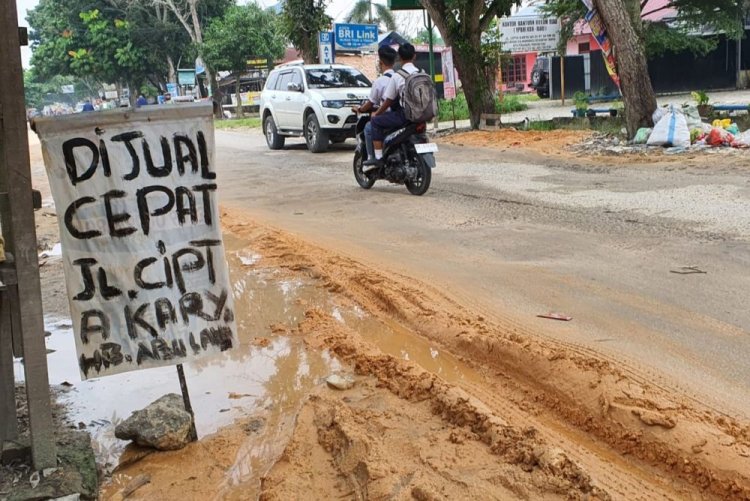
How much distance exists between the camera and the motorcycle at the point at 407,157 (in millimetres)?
9383

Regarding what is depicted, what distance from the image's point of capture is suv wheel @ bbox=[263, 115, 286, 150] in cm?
1785

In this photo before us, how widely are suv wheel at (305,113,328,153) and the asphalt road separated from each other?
11.4 feet

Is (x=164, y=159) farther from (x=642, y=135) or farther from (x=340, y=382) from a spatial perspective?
(x=642, y=135)

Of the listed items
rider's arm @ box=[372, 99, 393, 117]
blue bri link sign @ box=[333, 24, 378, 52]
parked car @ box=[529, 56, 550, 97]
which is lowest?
rider's arm @ box=[372, 99, 393, 117]

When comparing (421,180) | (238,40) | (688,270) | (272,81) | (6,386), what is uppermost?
(238,40)

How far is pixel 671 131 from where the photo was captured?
41.2 feet

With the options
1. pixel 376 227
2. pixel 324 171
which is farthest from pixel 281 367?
pixel 324 171

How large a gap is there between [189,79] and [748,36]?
114 ft

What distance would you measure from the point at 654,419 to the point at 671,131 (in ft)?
34.3

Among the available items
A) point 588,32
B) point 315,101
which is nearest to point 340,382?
point 315,101

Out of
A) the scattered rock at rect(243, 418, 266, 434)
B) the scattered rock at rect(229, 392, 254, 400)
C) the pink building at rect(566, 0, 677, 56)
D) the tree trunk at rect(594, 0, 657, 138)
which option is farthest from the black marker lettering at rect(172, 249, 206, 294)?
the pink building at rect(566, 0, 677, 56)

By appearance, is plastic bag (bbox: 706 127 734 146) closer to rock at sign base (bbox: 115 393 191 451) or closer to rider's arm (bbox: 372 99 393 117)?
rider's arm (bbox: 372 99 393 117)

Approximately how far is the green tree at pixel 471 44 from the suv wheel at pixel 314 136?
4.54 m

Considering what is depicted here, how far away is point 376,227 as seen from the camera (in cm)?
791
